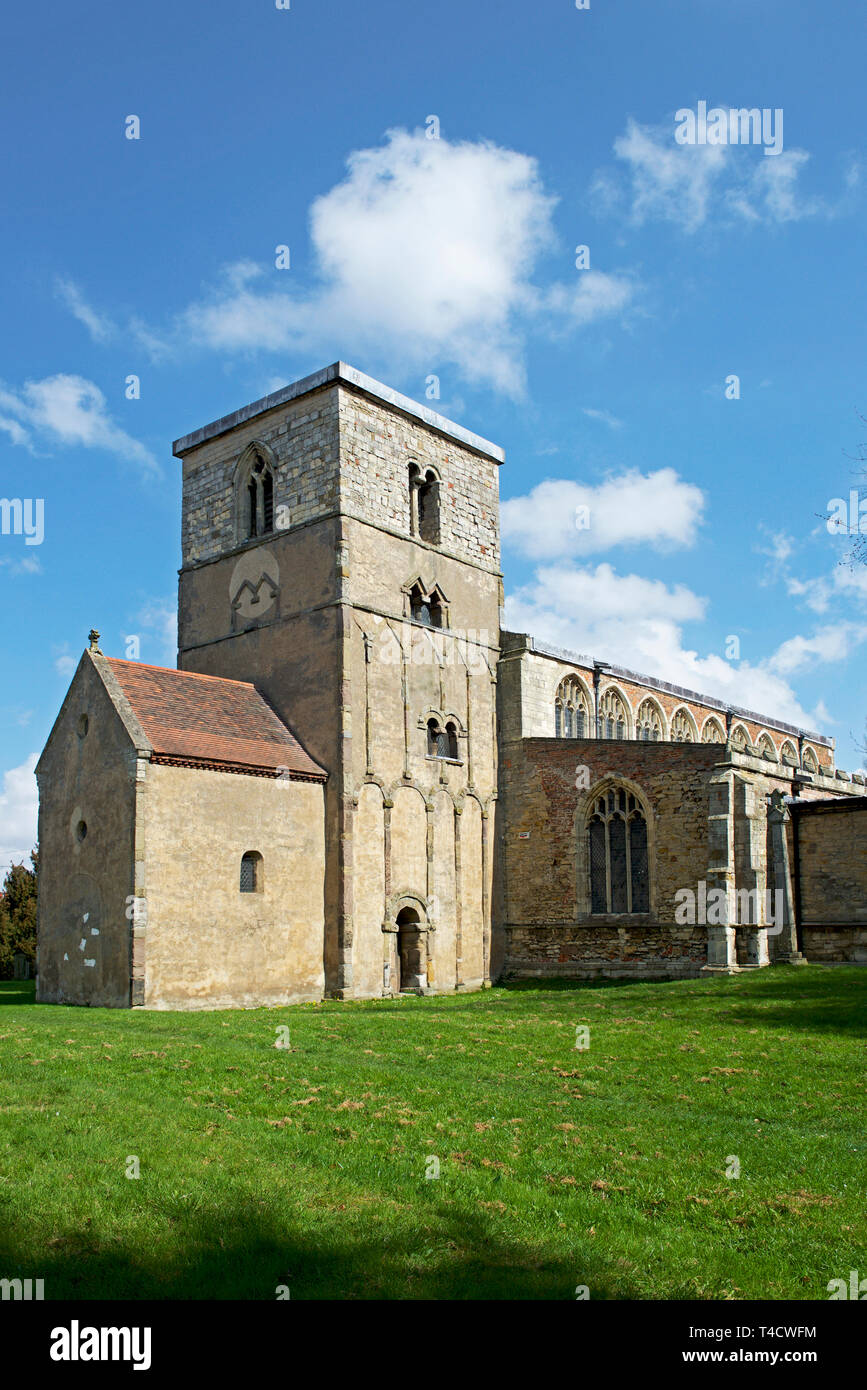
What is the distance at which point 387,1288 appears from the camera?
603 cm

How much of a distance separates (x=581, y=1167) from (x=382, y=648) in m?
19.4

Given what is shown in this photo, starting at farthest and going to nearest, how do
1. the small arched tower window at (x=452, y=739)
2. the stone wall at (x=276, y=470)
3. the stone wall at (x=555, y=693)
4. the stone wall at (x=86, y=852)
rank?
1. the stone wall at (x=555, y=693)
2. the small arched tower window at (x=452, y=739)
3. the stone wall at (x=276, y=470)
4. the stone wall at (x=86, y=852)

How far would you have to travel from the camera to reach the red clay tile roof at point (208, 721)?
22.9m

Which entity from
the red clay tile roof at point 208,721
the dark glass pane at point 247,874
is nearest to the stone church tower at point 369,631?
the red clay tile roof at point 208,721

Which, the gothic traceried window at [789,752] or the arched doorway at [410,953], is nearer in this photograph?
the arched doorway at [410,953]

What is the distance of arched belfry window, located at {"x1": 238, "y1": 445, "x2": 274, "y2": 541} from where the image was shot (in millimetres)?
29000

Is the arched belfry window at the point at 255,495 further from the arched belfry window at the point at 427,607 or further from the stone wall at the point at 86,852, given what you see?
the stone wall at the point at 86,852

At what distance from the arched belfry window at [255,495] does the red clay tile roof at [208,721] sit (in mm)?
4772

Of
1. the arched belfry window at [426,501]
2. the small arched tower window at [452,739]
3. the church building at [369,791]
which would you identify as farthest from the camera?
the arched belfry window at [426,501]

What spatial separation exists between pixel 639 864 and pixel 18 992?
658 inches

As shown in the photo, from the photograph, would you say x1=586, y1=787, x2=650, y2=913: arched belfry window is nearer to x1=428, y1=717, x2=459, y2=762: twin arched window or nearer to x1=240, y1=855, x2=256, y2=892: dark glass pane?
x1=428, y1=717, x2=459, y2=762: twin arched window

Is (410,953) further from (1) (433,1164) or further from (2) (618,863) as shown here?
(1) (433,1164)

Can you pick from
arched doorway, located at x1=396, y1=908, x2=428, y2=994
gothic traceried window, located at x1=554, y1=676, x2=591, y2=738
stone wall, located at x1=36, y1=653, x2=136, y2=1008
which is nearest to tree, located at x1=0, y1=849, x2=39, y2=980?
stone wall, located at x1=36, y1=653, x2=136, y2=1008
